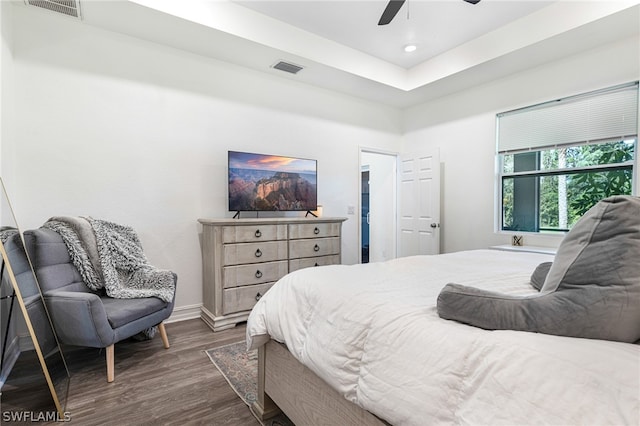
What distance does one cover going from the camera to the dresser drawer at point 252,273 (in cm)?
300

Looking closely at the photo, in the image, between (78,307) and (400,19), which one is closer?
(78,307)

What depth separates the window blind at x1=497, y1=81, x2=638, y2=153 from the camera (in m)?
3.03

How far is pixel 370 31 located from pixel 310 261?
2.64 metres

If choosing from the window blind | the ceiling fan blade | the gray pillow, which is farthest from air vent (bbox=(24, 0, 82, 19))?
the window blind

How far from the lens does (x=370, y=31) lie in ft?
11.2

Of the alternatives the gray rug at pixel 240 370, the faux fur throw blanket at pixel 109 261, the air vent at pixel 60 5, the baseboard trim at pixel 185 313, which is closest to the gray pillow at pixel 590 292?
the gray rug at pixel 240 370

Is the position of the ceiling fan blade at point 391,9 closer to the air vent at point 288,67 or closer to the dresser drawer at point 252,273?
the air vent at point 288,67

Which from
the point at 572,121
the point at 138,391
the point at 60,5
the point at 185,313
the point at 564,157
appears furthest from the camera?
the point at 564,157

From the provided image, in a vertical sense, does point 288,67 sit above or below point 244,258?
above

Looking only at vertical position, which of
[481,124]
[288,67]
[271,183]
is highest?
[288,67]

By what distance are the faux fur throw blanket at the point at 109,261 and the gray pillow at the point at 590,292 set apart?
232cm

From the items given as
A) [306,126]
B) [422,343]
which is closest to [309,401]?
[422,343]

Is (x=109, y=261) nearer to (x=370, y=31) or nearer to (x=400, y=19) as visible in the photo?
(x=370, y=31)

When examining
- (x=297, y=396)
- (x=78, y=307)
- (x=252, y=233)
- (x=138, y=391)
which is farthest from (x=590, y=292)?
(x=252, y=233)
